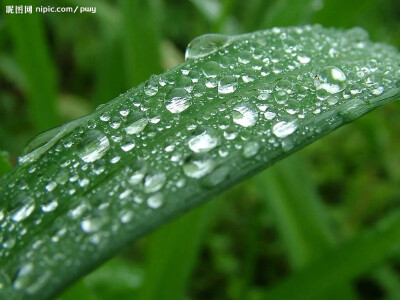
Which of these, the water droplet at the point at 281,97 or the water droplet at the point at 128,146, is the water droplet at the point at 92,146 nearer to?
the water droplet at the point at 128,146

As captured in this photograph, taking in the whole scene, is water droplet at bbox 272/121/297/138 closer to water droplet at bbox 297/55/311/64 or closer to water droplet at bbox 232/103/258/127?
water droplet at bbox 232/103/258/127

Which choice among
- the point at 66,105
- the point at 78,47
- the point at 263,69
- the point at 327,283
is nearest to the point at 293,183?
the point at 327,283

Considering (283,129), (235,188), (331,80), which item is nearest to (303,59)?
(331,80)

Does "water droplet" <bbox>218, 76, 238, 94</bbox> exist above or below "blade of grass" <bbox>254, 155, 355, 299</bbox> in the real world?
above

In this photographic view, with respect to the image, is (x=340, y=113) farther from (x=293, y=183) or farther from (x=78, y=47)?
(x=78, y=47)

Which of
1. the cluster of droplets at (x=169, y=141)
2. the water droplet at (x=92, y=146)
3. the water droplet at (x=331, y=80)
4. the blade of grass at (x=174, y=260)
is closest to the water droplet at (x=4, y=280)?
the cluster of droplets at (x=169, y=141)

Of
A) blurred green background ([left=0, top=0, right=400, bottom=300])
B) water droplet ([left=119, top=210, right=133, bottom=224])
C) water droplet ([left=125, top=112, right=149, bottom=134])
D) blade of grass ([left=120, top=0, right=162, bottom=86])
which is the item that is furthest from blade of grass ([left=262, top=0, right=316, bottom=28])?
water droplet ([left=119, top=210, right=133, bottom=224])

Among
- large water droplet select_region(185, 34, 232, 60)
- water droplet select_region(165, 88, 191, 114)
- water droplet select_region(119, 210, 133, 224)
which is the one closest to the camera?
water droplet select_region(119, 210, 133, 224)
